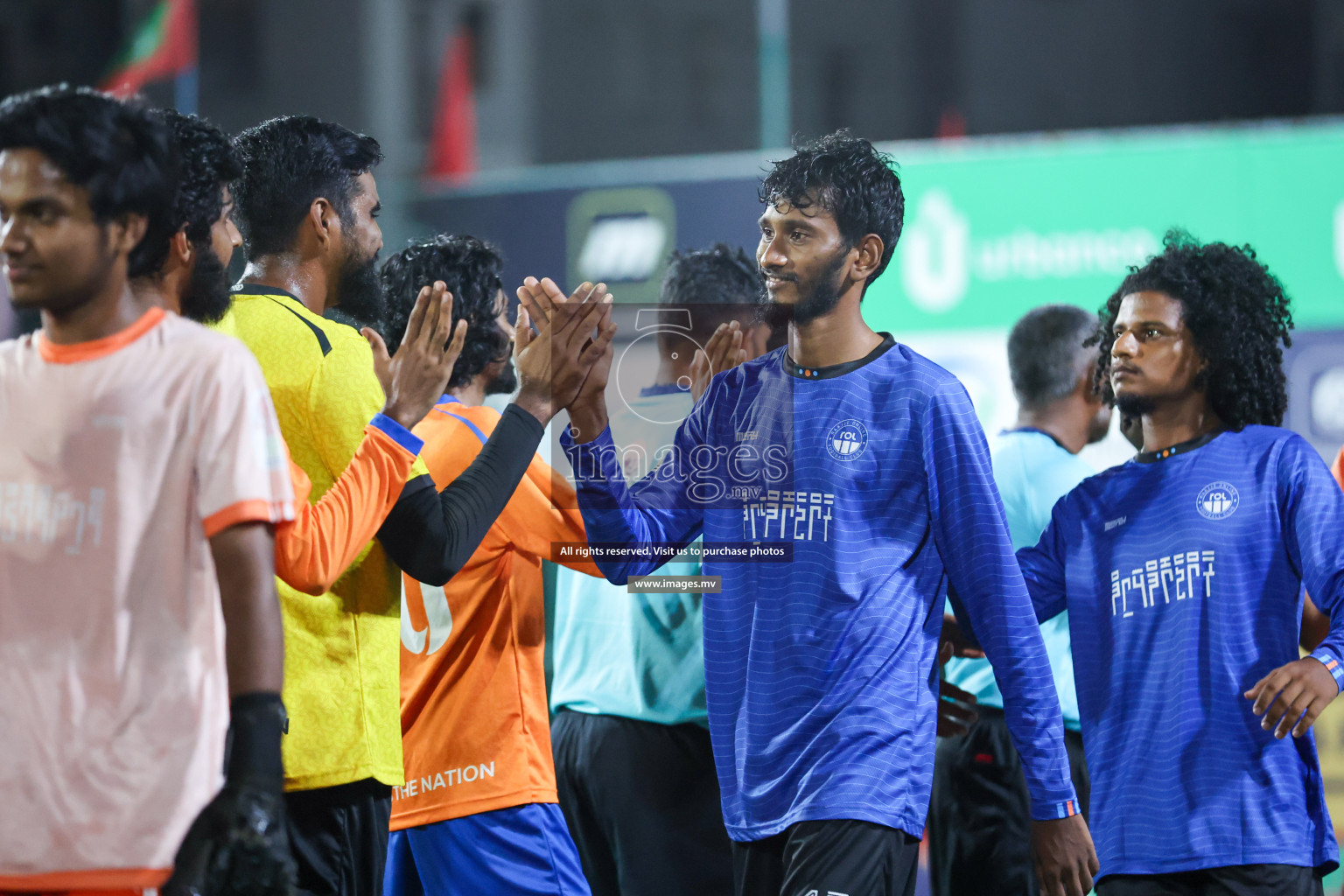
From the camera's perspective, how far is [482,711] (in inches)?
134

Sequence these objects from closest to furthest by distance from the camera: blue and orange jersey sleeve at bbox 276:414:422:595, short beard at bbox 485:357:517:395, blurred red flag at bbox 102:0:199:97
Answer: blue and orange jersey sleeve at bbox 276:414:422:595, short beard at bbox 485:357:517:395, blurred red flag at bbox 102:0:199:97

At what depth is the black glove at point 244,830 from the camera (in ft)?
6.59

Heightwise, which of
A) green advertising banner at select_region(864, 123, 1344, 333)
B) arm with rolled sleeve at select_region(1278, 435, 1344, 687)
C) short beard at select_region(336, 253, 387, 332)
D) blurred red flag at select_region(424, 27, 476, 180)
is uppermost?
blurred red flag at select_region(424, 27, 476, 180)

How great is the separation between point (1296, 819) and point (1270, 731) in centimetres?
19

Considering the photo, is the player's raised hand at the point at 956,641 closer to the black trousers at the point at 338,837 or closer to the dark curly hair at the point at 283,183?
the black trousers at the point at 338,837

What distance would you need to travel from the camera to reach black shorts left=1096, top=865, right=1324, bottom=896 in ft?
10.2

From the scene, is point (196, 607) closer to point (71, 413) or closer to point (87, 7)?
point (71, 413)

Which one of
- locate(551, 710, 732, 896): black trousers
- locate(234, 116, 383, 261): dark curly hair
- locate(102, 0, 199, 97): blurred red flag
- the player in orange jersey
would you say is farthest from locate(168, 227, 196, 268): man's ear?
locate(102, 0, 199, 97): blurred red flag

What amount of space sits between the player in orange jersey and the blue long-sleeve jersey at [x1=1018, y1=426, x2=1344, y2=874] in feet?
3.85

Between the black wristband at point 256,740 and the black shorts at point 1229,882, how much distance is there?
6.42 ft

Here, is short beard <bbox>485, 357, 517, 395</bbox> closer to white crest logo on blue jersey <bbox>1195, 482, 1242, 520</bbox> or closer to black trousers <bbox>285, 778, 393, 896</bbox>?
black trousers <bbox>285, 778, 393, 896</bbox>

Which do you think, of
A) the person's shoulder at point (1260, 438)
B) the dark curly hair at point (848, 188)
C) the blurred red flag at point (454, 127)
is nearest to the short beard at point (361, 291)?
the dark curly hair at point (848, 188)

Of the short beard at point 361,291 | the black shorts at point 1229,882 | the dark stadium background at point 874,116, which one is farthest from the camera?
the dark stadium background at point 874,116

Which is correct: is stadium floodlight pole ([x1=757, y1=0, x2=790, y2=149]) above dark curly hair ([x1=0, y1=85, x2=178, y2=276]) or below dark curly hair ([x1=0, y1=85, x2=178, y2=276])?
above
